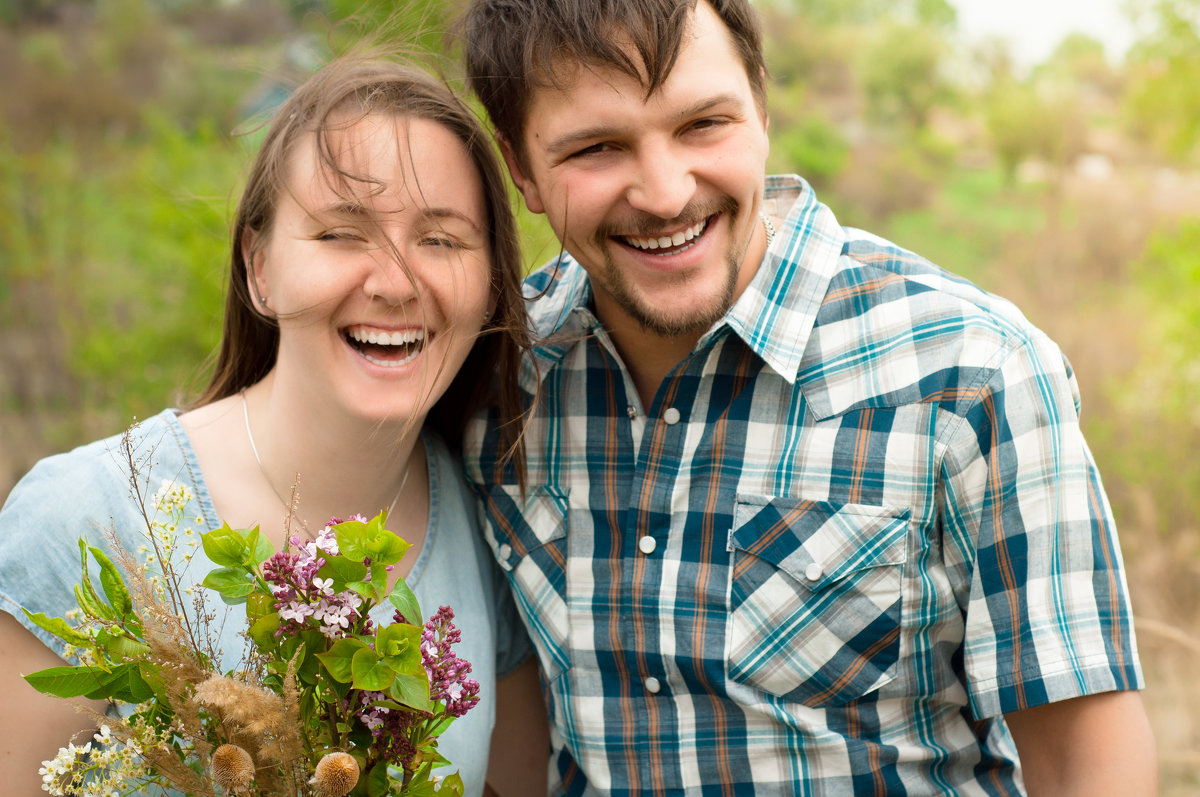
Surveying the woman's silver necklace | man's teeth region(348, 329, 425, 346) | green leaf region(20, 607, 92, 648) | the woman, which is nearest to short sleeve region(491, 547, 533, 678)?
the woman

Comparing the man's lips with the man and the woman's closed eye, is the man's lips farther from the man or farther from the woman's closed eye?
the woman's closed eye

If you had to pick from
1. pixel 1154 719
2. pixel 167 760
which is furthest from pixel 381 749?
pixel 1154 719

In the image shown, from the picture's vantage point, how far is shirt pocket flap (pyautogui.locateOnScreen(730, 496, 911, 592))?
5.73 feet

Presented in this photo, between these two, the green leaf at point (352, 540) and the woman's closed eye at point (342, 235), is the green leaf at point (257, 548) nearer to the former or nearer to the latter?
the green leaf at point (352, 540)

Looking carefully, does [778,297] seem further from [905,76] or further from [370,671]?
[905,76]

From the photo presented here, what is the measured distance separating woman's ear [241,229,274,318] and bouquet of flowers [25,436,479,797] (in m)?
0.74

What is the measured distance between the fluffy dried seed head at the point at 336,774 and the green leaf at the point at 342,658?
0.09 metres

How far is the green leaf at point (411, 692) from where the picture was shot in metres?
1.14

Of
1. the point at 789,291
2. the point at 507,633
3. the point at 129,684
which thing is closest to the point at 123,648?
the point at 129,684

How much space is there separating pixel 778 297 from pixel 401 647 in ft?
3.43

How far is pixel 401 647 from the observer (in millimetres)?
1158

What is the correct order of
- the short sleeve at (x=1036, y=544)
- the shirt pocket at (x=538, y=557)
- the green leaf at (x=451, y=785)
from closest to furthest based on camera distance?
the green leaf at (x=451, y=785), the short sleeve at (x=1036, y=544), the shirt pocket at (x=538, y=557)

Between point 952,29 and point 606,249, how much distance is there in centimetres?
1852

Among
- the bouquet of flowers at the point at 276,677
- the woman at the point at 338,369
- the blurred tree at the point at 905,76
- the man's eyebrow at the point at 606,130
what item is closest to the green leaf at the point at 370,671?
the bouquet of flowers at the point at 276,677
